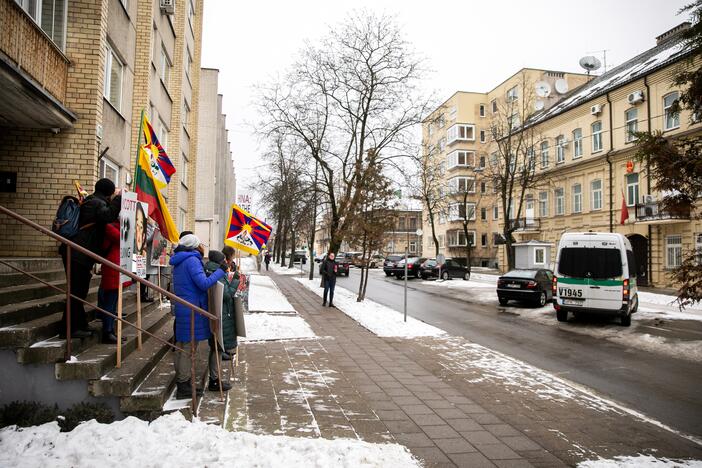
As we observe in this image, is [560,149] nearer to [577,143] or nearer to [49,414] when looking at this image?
[577,143]

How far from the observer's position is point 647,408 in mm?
6309

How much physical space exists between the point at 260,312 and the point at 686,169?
10899mm

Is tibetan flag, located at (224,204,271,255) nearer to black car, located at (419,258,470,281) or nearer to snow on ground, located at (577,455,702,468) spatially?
snow on ground, located at (577,455,702,468)

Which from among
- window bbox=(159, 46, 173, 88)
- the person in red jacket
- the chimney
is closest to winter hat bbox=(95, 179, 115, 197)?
the person in red jacket

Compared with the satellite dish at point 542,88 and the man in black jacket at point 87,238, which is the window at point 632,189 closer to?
the satellite dish at point 542,88

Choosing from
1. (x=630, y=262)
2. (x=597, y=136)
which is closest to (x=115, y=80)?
(x=630, y=262)

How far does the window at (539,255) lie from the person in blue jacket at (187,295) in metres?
29.8

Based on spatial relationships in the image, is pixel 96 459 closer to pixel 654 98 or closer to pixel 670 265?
pixel 670 265

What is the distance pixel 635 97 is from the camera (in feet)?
94.9

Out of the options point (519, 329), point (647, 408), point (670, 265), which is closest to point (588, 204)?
point (670, 265)

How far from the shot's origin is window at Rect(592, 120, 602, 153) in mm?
33206

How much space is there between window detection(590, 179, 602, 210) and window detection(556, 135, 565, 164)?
13.8 ft

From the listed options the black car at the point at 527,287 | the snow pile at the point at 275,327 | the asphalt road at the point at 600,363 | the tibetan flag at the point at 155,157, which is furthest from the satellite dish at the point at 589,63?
the tibetan flag at the point at 155,157

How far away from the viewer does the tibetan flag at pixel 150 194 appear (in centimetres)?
673
